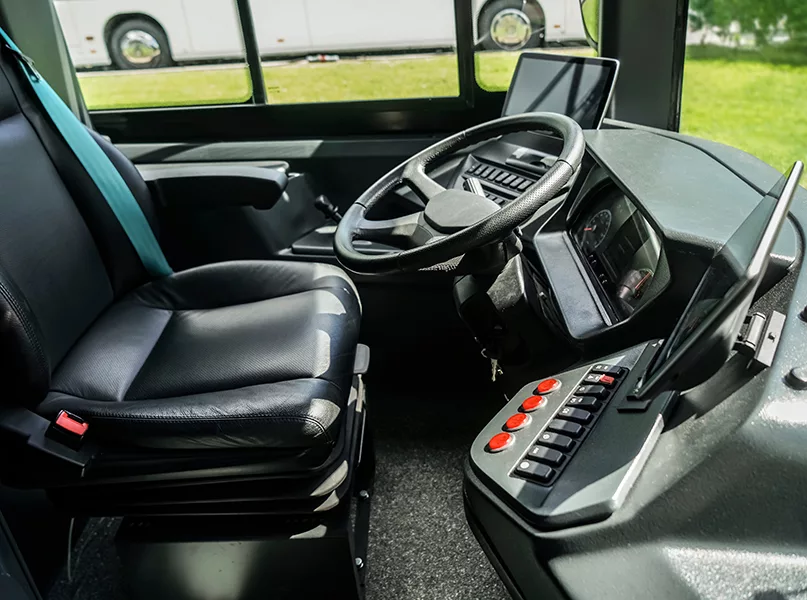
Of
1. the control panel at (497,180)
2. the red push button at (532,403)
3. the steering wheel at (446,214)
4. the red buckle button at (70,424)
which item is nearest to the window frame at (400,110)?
the control panel at (497,180)

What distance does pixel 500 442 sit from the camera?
795 millimetres

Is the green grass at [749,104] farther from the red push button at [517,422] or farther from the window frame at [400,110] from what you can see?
the red push button at [517,422]

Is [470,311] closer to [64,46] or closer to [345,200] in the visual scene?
[345,200]

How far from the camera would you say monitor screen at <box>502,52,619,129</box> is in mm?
1514

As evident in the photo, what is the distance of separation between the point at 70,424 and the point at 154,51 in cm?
179

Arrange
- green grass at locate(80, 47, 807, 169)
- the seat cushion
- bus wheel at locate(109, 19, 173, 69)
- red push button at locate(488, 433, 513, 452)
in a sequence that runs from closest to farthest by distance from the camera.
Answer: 1. red push button at locate(488, 433, 513, 452)
2. the seat cushion
3. green grass at locate(80, 47, 807, 169)
4. bus wheel at locate(109, 19, 173, 69)

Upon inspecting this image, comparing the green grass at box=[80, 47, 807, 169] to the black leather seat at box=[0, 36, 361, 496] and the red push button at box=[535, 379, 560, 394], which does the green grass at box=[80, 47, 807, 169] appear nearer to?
the black leather seat at box=[0, 36, 361, 496]

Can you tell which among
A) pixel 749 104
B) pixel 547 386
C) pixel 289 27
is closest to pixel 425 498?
pixel 547 386

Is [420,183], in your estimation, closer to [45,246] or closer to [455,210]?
[455,210]

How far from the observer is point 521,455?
76 centimetres

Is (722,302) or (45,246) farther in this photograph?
(45,246)

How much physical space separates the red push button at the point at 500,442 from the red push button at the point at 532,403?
0.05m

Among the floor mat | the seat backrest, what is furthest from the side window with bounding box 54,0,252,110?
the floor mat

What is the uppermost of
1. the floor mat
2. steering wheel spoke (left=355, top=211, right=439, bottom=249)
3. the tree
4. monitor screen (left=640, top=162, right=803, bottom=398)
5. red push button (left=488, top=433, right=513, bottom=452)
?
the tree
